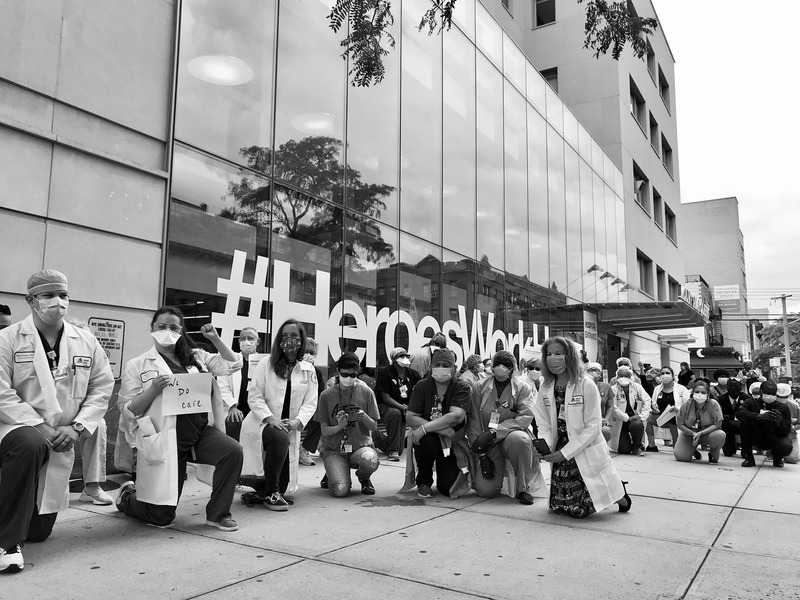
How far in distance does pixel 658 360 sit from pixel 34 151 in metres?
33.5

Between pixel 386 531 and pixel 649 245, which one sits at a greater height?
pixel 649 245

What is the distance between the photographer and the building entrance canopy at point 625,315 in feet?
68.3

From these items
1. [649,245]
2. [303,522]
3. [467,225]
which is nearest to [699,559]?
[303,522]

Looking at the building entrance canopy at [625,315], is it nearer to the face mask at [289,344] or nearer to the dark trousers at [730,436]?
the dark trousers at [730,436]

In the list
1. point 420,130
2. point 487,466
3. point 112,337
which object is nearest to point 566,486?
point 487,466

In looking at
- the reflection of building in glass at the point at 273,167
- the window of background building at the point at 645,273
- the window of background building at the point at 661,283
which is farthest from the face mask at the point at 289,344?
the window of background building at the point at 661,283

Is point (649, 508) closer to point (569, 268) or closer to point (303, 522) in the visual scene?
point (303, 522)

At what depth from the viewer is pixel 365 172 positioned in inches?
490

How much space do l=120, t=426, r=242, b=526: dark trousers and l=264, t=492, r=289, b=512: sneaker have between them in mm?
804

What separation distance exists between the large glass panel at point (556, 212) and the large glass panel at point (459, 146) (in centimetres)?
561

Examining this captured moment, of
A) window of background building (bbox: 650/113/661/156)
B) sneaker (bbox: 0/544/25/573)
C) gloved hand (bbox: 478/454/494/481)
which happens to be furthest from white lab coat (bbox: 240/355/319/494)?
window of background building (bbox: 650/113/661/156)

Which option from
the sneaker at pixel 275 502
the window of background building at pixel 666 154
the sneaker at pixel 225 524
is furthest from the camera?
the window of background building at pixel 666 154

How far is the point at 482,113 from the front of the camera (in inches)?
677

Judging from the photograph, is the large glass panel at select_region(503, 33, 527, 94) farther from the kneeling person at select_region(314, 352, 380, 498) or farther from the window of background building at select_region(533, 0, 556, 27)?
the kneeling person at select_region(314, 352, 380, 498)
